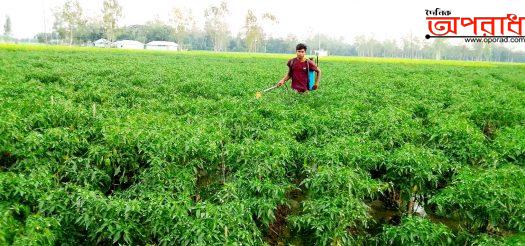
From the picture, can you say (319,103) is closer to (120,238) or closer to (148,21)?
(120,238)

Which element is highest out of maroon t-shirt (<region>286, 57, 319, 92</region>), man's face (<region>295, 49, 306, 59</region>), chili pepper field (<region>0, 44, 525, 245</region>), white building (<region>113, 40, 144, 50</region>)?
white building (<region>113, 40, 144, 50</region>)

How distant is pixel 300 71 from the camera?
40.5ft

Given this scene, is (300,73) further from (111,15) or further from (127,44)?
(127,44)

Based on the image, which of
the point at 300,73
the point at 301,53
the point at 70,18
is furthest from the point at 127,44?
the point at 301,53

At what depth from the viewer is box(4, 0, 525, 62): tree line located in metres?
95.5

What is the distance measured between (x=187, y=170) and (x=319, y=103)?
6.83 metres

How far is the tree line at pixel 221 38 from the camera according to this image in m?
95.5

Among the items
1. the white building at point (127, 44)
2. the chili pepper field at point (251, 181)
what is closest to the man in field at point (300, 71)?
the chili pepper field at point (251, 181)

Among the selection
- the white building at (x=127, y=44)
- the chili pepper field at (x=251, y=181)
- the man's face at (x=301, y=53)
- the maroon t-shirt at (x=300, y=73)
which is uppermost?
the white building at (x=127, y=44)

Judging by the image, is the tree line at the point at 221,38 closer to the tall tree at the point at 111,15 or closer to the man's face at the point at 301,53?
the tall tree at the point at 111,15

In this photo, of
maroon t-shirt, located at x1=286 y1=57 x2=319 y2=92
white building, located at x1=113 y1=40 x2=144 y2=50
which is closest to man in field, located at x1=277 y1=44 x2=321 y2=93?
maroon t-shirt, located at x1=286 y1=57 x2=319 y2=92

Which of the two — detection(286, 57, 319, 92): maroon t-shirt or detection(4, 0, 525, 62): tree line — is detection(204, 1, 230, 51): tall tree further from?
detection(286, 57, 319, 92): maroon t-shirt

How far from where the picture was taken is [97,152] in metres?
6.00

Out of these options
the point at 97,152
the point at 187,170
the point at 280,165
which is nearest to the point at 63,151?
the point at 97,152
